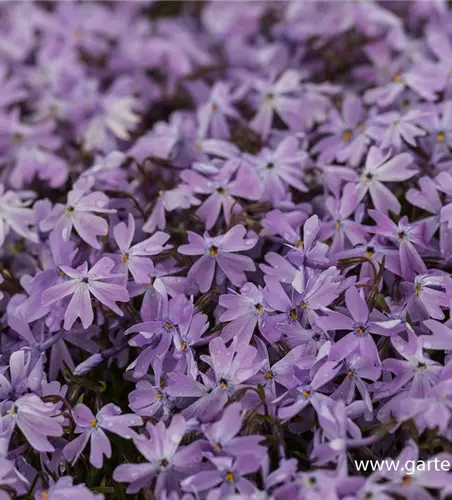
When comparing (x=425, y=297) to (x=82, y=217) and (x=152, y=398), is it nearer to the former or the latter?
(x=152, y=398)

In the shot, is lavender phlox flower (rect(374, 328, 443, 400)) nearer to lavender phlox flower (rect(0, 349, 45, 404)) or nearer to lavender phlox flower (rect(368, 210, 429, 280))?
lavender phlox flower (rect(368, 210, 429, 280))

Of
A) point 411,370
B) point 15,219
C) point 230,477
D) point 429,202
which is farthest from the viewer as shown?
point 15,219

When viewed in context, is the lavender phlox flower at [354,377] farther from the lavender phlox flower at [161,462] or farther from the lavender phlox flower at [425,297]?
the lavender phlox flower at [161,462]

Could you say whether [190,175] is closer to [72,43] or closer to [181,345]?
[181,345]

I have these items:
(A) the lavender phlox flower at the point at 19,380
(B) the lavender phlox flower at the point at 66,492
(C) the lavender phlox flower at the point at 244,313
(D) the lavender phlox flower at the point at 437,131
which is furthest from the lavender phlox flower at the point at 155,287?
(D) the lavender phlox flower at the point at 437,131

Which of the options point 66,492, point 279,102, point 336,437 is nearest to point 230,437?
point 336,437

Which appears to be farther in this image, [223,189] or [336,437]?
[223,189]

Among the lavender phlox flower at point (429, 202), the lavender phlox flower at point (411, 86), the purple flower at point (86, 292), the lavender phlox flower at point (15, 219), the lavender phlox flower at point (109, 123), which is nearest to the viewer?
the purple flower at point (86, 292)
